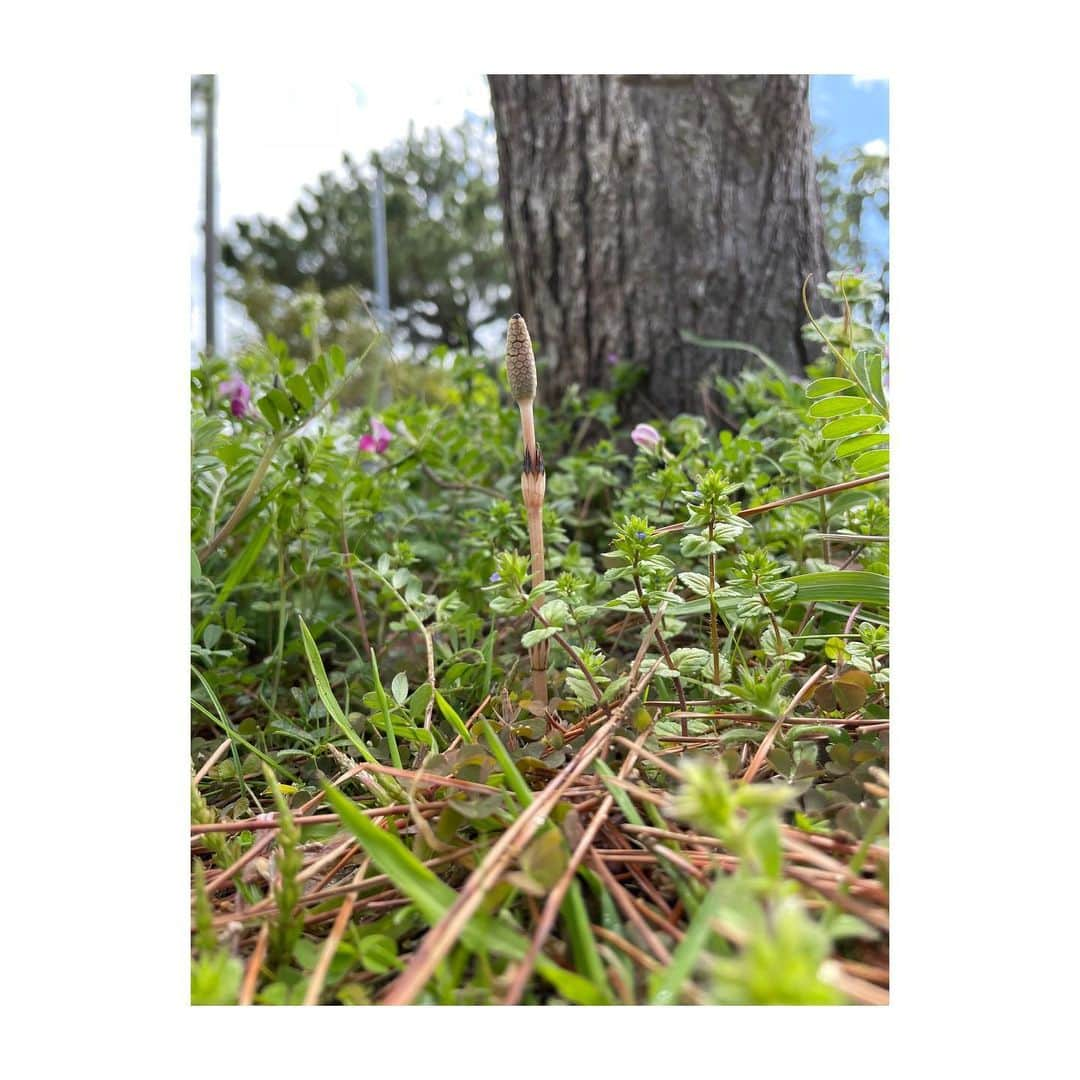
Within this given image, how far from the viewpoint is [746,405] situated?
6.11 feet

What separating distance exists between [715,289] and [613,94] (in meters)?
0.52

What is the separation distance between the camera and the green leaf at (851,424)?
1026mm

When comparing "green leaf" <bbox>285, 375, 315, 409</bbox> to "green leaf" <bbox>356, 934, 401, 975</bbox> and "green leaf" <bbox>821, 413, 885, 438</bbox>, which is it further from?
"green leaf" <bbox>356, 934, 401, 975</bbox>

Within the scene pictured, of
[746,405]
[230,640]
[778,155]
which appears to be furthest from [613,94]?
[230,640]

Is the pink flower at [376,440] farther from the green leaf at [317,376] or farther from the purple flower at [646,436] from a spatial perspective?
the purple flower at [646,436]

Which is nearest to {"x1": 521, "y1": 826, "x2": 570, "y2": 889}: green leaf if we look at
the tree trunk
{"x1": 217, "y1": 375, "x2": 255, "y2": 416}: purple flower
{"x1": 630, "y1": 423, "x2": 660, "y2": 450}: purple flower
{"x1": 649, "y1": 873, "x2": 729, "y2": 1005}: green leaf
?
{"x1": 649, "y1": 873, "x2": 729, "y2": 1005}: green leaf

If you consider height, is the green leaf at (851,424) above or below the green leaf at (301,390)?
below

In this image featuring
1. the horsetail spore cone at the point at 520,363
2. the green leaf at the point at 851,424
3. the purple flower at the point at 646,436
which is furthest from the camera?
the purple flower at the point at 646,436

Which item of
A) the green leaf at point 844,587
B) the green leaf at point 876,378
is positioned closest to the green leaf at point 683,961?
the green leaf at point 844,587

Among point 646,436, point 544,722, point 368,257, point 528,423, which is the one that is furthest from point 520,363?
point 368,257

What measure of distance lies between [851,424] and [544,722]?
529mm

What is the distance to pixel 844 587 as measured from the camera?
→ 3.60 feet

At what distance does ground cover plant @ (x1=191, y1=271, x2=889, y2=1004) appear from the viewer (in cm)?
59
